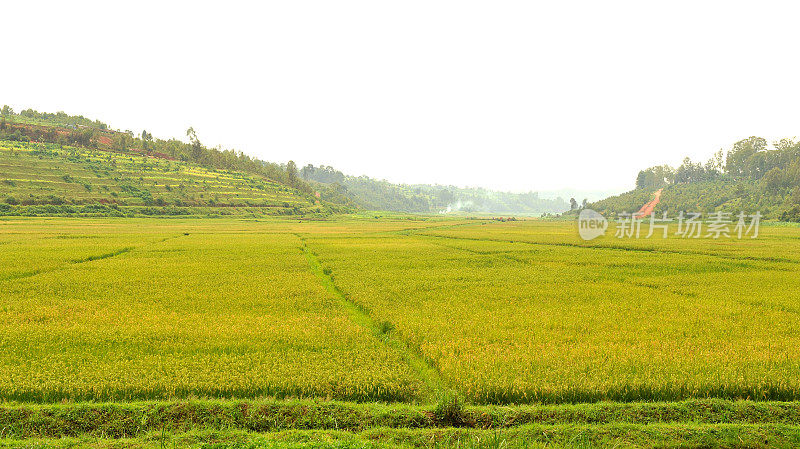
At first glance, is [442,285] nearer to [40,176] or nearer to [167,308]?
[167,308]

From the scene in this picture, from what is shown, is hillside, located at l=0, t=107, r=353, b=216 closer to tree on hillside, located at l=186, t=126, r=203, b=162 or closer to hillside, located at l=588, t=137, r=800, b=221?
tree on hillside, located at l=186, t=126, r=203, b=162

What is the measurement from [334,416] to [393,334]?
4933mm

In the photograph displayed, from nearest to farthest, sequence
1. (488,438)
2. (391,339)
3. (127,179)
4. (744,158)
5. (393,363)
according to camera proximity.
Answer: (488,438) → (393,363) → (391,339) → (127,179) → (744,158)

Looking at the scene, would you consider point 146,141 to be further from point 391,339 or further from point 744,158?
point 744,158

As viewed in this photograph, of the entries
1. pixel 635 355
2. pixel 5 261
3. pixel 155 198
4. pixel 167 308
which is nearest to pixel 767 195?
pixel 635 355

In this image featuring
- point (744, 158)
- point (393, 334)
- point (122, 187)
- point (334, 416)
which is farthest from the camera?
point (744, 158)

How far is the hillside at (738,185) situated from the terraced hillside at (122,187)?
11290 centimetres

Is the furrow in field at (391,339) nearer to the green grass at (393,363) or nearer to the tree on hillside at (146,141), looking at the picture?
the green grass at (393,363)

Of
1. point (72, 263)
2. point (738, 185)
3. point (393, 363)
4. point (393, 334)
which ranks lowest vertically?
point (72, 263)

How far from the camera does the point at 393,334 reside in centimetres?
1182

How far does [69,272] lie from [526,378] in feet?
77.3

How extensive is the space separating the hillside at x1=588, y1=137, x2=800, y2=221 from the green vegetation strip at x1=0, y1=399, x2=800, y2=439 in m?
104

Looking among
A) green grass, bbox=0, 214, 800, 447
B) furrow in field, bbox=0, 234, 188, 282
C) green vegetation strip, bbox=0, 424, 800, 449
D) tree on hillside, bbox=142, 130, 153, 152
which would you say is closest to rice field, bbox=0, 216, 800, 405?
green grass, bbox=0, 214, 800, 447

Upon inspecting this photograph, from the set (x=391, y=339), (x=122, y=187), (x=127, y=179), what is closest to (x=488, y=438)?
(x=391, y=339)
